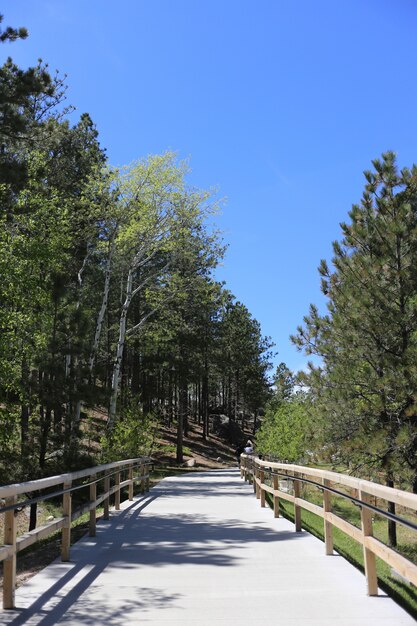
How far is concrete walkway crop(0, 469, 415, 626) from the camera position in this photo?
4605 mm

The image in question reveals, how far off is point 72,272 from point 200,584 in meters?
18.5

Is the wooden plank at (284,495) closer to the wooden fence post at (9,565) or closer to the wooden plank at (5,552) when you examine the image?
the wooden fence post at (9,565)

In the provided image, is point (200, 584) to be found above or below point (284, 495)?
below

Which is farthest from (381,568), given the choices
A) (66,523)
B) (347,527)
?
(66,523)

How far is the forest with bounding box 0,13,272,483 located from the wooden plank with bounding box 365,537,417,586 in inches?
371

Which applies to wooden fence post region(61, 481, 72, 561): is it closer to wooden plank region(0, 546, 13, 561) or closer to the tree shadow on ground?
the tree shadow on ground

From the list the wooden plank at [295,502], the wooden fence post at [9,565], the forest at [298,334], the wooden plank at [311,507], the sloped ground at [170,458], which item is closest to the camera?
the wooden fence post at [9,565]

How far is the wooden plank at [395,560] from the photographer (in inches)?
155

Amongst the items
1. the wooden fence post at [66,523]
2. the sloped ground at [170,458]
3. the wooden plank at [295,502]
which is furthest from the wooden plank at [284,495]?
the wooden fence post at [66,523]

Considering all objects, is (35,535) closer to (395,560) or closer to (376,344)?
(395,560)

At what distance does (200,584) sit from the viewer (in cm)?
583

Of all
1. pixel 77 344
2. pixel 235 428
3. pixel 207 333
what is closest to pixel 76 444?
pixel 77 344

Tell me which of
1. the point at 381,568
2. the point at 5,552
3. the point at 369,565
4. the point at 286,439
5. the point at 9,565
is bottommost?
the point at 381,568

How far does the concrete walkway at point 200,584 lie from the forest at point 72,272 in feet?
16.6
